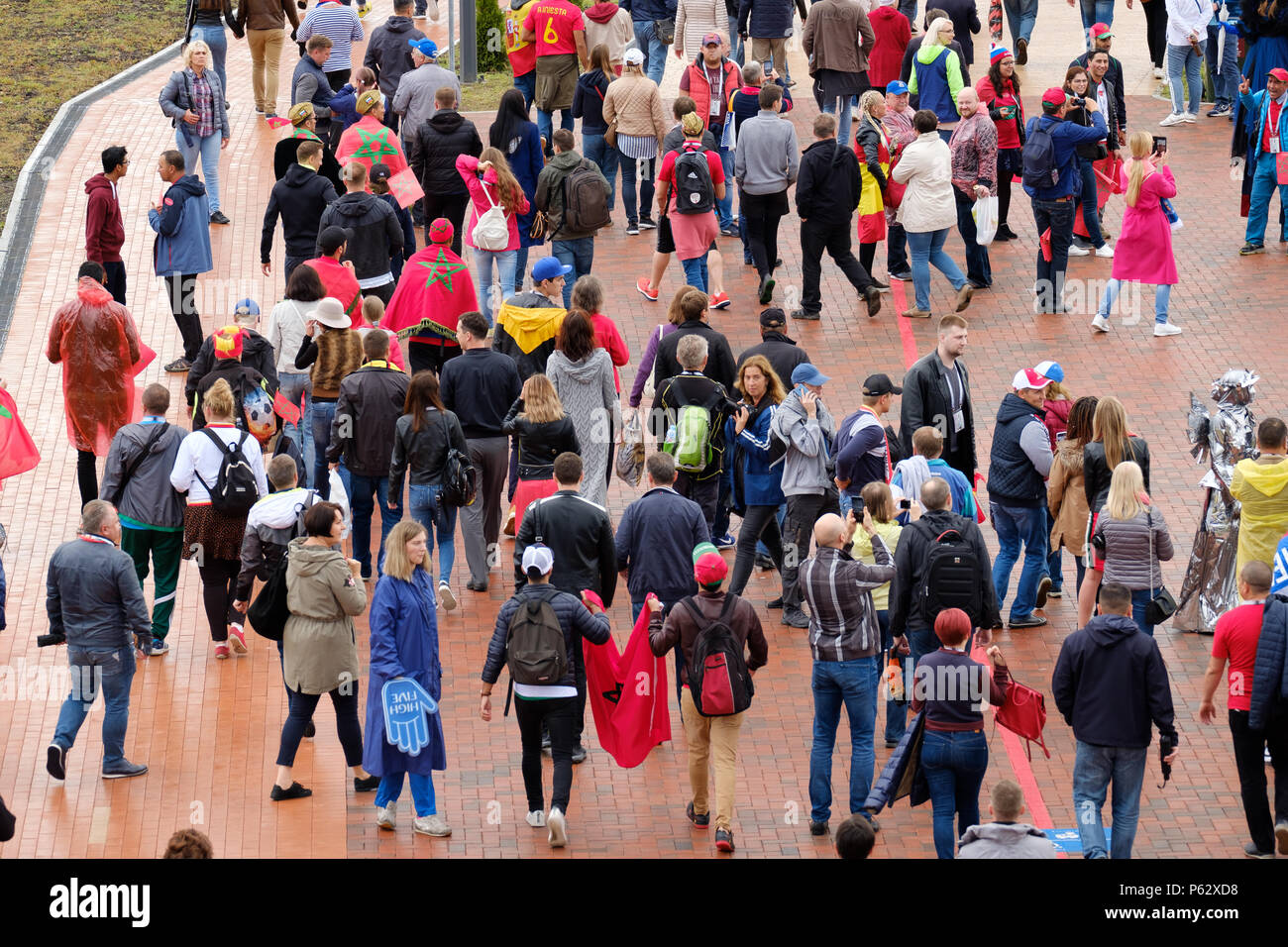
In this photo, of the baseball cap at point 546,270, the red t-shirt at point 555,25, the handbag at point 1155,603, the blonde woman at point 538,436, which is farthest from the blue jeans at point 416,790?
the red t-shirt at point 555,25

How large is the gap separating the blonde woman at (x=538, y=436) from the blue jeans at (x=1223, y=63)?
12.8 m

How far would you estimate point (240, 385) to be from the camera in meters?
13.0

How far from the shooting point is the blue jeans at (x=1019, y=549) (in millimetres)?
12492

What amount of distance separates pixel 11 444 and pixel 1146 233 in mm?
9780

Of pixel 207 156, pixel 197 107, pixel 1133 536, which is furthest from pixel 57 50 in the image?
pixel 1133 536

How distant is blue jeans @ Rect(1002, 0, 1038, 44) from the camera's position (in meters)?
23.8

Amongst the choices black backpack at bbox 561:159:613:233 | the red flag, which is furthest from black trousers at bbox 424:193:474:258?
the red flag

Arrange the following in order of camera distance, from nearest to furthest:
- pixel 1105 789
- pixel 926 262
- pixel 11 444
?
pixel 1105 789
pixel 11 444
pixel 926 262

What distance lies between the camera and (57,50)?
27.1 metres

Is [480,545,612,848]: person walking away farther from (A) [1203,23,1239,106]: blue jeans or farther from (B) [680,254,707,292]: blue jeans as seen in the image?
(A) [1203,23,1239,106]: blue jeans

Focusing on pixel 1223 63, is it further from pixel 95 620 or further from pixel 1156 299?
pixel 95 620

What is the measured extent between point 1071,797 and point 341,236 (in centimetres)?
730

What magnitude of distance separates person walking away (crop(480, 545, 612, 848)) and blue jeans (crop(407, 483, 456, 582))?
2.46m

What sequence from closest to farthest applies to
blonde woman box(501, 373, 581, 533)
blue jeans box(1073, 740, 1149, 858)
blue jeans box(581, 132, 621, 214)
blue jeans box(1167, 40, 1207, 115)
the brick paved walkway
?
blue jeans box(1073, 740, 1149, 858) → the brick paved walkway → blonde woman box(501, 373, 581, 533) → blue jeans box(581, 132, 621, 214) → blue jeans box(1167, 40, 1207, 115)
